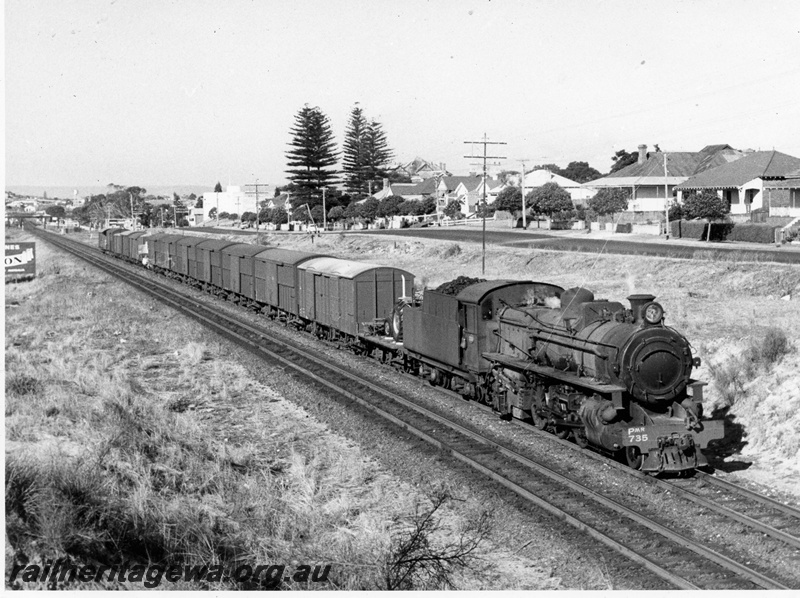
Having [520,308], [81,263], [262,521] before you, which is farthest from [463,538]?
[81,263]

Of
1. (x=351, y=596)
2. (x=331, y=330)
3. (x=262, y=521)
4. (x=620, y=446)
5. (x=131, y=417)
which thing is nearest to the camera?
(x=351, y=596)

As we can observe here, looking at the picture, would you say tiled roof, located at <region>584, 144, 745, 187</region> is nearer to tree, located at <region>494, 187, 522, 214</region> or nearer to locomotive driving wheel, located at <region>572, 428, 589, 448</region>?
tree, located at <region>494, 187, 522, 214</region>

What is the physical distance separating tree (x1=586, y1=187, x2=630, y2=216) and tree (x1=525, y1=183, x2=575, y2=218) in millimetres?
2382

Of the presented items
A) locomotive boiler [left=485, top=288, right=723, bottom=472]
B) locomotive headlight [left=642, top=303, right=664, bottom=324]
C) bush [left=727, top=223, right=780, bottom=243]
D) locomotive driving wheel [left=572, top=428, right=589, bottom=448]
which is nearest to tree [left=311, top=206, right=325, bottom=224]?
bush [left=727, top=223, right=780, bottom=243]

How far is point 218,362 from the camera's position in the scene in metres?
26.7

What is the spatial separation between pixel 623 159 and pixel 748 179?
7985cm

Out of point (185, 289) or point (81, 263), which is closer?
point (185, 289)

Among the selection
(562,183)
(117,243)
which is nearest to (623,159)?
(562,183)

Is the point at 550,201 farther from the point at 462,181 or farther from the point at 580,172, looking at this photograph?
the point at 580,172

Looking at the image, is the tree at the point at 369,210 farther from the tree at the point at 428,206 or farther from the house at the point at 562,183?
the house at the point at 562,183

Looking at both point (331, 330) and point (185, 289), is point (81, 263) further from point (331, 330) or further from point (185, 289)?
point (331, 330)

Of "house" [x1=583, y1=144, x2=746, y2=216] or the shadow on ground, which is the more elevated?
"house" [x1=583, y1=144, x2=746, y2=216]

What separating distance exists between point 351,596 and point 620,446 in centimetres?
688

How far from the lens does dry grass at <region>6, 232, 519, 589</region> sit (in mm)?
10234
